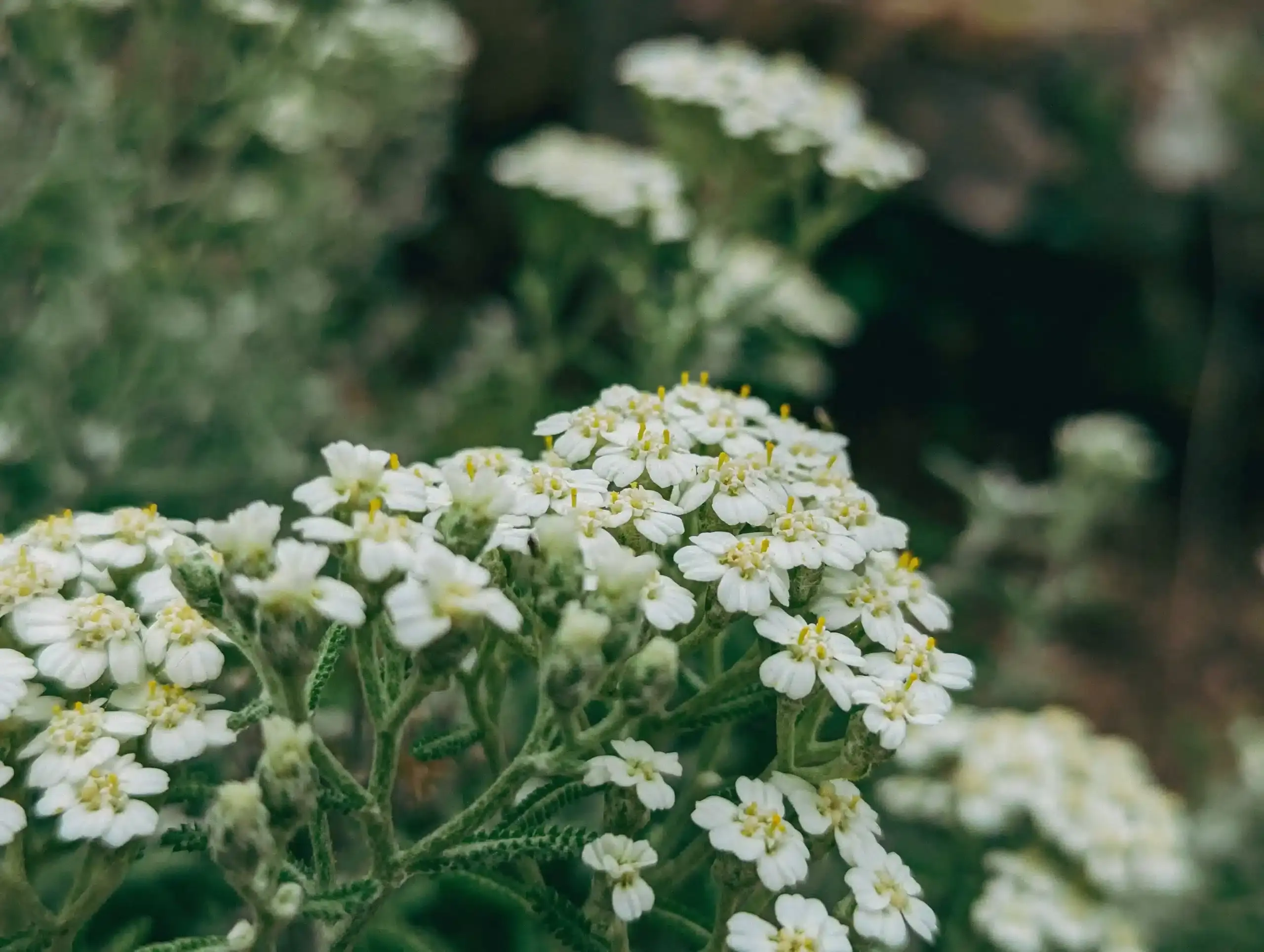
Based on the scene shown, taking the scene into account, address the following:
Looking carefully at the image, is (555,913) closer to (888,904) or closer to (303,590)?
(888,904)

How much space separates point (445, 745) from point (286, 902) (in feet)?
1.00

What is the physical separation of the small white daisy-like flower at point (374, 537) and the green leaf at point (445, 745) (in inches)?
13.1

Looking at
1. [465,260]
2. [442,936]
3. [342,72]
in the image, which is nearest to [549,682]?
[442,936]

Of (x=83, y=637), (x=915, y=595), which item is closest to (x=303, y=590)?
(x=83, y=637)

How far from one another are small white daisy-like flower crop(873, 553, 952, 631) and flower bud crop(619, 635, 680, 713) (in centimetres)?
40

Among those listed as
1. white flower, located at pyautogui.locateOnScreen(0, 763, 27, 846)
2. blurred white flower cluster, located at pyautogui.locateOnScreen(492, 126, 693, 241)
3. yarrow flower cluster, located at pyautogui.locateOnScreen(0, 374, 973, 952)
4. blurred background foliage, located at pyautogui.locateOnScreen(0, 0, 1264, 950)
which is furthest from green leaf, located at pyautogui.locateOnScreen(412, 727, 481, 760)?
blurred white flower cluster, located at pyautogui.locateOnScreen(492, 126, 693, 241)

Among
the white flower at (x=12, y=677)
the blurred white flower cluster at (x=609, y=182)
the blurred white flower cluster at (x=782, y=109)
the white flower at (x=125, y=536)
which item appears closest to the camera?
the white flower at (x=12, y=677)

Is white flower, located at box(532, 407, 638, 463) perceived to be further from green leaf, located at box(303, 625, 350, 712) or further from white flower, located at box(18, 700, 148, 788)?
white flower, located at box(18, 700, 148, 788)

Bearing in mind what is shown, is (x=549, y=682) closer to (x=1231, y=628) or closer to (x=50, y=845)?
(x=50, y=845)

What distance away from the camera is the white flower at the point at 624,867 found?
1298 mm

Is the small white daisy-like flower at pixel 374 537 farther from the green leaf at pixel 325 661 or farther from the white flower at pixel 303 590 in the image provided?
the green leaf at pixel 325 661

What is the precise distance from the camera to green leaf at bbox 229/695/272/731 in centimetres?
127

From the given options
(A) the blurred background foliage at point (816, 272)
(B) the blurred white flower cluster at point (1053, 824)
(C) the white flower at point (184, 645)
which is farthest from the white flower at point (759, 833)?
(A) the blurred background foliage at point (816, 272)

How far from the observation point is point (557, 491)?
1383mm
